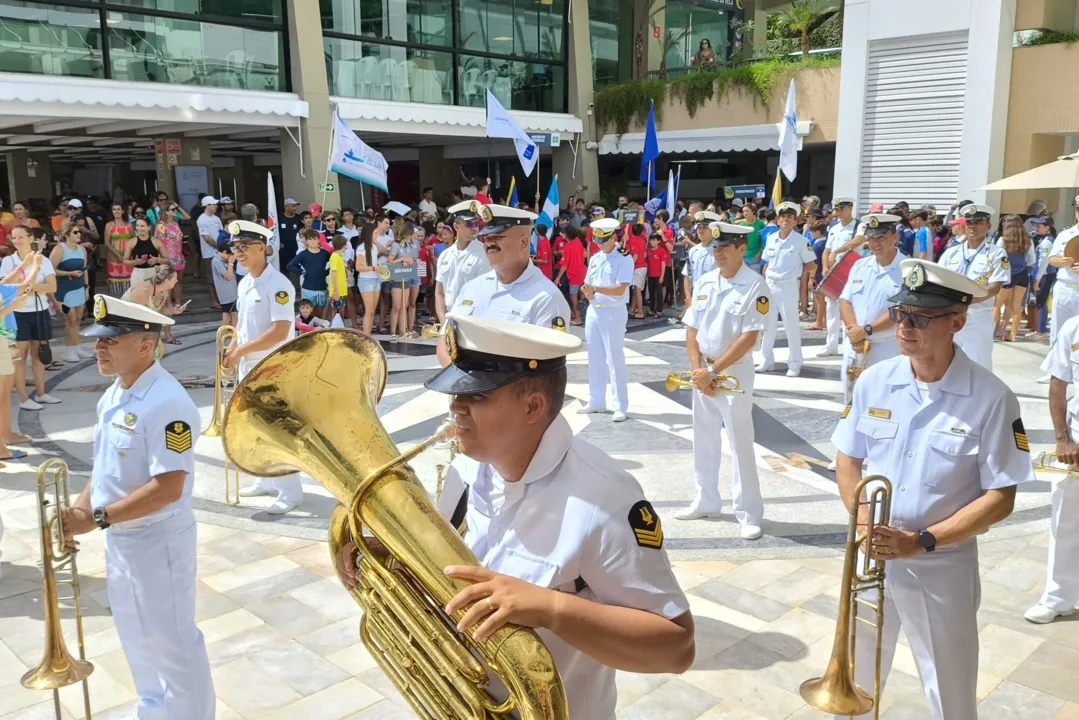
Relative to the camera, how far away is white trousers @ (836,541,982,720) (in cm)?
321

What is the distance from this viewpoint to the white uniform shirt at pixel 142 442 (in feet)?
11.6

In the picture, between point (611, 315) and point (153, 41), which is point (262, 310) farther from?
point (153, 41)

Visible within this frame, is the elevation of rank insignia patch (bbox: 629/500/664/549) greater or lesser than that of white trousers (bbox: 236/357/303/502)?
greater

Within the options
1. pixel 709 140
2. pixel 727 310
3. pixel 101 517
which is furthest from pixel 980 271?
pixel 709 140

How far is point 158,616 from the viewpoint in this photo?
140 inches

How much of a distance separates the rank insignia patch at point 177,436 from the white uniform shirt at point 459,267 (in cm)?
576

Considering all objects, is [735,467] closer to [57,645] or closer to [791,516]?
[791,516]

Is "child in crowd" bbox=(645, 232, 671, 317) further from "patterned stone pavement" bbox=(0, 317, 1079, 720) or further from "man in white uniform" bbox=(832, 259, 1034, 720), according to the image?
"man in white uniform" bbox=(832, 259, 1034, 720)

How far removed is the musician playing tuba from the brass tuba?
0.37 ft

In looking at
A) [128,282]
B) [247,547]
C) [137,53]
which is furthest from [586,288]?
[137,53]

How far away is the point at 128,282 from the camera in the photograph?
1405 centimetres

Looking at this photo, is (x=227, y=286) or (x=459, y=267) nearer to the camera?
(x=459, y=267)

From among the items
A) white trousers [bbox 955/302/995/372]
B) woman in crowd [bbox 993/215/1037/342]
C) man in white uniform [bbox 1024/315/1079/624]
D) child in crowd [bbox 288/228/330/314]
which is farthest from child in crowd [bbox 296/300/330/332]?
woman in crowd [bbox 993/215/1037/342]

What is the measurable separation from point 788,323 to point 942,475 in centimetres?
834
